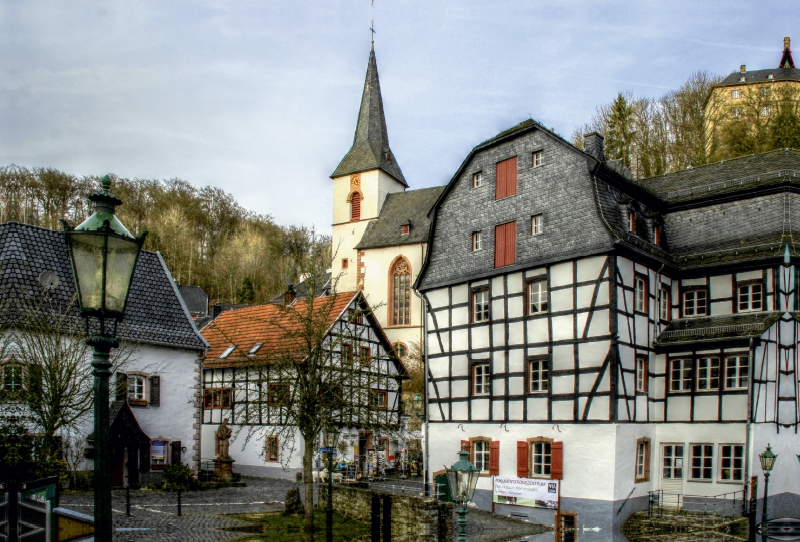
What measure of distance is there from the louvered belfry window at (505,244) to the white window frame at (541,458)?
18.5 feet

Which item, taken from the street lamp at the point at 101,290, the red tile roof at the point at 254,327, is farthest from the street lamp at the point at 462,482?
the red tile roof at the point at 254,327

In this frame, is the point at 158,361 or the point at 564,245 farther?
the point at 158,361

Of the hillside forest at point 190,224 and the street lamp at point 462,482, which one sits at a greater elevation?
the hillside forest at point 190,224

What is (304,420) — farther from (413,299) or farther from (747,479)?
(413,299)

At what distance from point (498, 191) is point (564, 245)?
3.71 meters

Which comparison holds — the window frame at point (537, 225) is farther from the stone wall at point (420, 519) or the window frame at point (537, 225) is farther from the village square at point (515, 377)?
the stone wall at point (420, 519)

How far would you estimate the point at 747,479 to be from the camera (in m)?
20.7

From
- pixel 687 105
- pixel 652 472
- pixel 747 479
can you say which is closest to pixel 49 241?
pixel 652 472

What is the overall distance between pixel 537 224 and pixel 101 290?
779 inches

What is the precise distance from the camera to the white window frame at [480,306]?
25469 millimetres

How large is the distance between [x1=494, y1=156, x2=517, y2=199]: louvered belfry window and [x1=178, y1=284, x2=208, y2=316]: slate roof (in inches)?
1530

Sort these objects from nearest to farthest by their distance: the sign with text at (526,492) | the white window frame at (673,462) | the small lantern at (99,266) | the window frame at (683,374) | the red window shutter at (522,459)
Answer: the small lantern at (99,266) < the sign with text at (526,492) < the white window frame at (673,462) < the window frame at (683,374) < the red window shutter at (522,459)

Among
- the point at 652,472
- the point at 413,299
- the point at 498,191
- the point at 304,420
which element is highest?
the point at 498,191

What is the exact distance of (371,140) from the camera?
52688 millimetres
